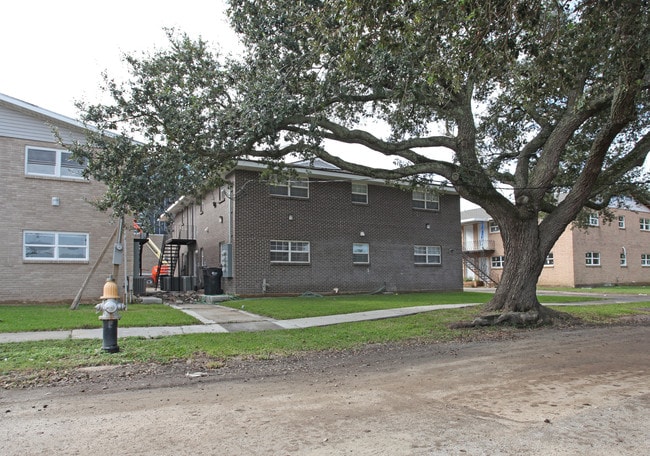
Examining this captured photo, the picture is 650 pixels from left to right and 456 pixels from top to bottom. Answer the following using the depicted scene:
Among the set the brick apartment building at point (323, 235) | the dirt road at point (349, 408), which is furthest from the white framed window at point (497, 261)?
the dirt road at point (349, 408)

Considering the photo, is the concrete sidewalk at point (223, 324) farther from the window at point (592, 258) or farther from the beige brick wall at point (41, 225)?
the window at point (592, 258)

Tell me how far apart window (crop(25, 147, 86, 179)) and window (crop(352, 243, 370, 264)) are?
39.8 feet

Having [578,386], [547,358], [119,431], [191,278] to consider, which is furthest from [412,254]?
[119,431]

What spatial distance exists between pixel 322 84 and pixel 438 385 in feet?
23.1

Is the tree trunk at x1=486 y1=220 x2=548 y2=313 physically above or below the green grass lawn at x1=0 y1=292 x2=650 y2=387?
above

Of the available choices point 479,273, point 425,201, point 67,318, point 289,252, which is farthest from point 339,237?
Result: point 479,273

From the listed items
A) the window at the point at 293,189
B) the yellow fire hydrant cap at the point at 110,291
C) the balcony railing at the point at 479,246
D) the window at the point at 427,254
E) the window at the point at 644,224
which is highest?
the window at the point at 293,189

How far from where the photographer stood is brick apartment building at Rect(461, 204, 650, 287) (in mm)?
33625

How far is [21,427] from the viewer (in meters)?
4.42

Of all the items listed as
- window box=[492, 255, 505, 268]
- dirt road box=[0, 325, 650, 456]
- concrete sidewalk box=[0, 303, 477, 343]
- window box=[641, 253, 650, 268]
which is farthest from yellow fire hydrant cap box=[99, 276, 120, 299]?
window box=[641, 253, 650, 268]

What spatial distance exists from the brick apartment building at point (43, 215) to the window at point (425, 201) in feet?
49.8

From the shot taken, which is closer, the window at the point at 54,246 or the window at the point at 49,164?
the window at the point at 54,246

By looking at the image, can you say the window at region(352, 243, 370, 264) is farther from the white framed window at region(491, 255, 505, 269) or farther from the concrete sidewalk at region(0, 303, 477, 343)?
the white framed window at region(491, 255, 505, 269)

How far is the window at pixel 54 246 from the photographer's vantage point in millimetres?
15742
